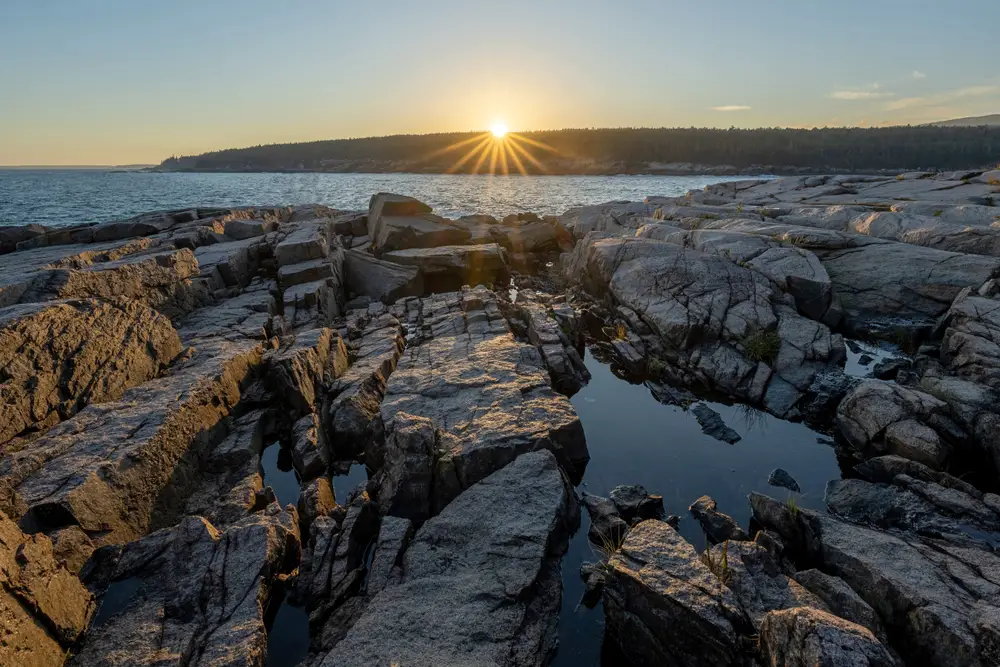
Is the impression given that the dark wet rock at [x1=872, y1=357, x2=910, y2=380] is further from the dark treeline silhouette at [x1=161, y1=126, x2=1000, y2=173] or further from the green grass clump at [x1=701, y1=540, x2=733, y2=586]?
the dark treeline silhouette at [x1=161, y1=126, x2=1000, y2=173]

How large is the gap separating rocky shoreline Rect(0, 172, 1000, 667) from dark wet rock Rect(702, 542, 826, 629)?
43 mm

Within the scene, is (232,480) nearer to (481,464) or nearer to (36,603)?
(36,603)

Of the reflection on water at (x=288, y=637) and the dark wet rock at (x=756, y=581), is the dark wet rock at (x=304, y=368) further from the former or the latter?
the dark wet rock at (x=756, y=581)

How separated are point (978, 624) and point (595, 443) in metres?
6.58

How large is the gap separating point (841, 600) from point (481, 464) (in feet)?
17.0

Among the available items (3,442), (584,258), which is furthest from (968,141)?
(3,442)

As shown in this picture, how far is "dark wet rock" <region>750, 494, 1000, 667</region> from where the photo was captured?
521cm

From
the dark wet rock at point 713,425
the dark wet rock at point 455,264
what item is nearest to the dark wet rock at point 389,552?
the dark wet rock at point 713,425

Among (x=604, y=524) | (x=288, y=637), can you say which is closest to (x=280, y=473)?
(x=288, y=637)

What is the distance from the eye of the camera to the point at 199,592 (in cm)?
619

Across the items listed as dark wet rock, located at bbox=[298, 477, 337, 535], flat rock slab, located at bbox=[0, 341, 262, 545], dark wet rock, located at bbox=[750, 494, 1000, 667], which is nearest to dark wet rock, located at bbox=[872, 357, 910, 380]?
dark wet rock, located at bbox=[750, 494, 1000, 667]

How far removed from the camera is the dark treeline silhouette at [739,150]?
12469 cm

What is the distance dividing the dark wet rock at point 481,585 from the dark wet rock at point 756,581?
2183mm

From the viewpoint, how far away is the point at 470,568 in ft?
21.5
